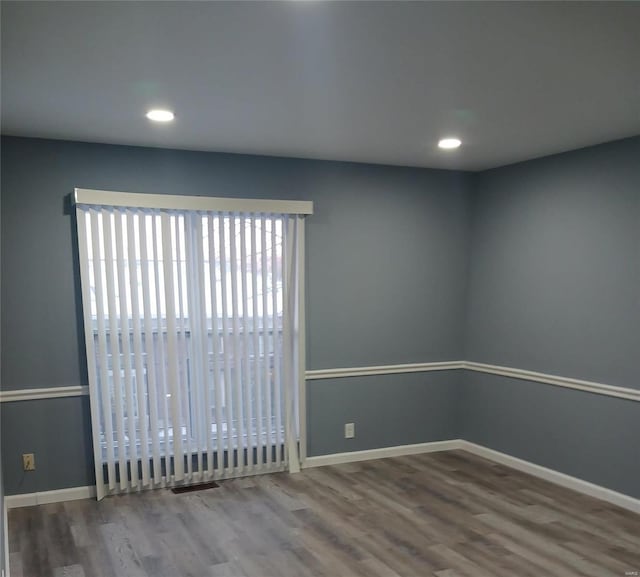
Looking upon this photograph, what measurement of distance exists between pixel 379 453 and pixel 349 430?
361 mm

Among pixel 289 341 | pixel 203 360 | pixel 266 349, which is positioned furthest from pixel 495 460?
pixel 203 360

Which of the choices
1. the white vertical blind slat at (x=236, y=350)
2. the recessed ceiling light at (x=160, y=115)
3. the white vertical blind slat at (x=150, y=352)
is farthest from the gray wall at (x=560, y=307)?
the recessed ceiling light at (x=160, y=115)

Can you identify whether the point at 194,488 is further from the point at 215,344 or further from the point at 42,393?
the point at 42,393

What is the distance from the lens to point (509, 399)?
425 centimetres

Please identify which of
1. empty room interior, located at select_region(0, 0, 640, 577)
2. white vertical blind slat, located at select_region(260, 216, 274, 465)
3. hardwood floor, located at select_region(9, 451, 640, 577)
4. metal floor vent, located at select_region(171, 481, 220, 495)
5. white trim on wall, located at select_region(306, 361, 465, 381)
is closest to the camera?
empty room interior, located at select_region(0, 0, 640, 577)

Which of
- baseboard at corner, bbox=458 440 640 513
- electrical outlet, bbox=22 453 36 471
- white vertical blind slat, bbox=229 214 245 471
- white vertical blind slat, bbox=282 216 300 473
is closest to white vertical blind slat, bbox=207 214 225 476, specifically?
white vertical blind slat, bbox=229 214 245 471

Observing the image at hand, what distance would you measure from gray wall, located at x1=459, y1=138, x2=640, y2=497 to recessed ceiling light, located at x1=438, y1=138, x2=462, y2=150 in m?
0.83

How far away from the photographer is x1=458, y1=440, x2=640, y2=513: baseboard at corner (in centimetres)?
339

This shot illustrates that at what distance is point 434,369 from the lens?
458 centimetres

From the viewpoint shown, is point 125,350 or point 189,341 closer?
point 125,350

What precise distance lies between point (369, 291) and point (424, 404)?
1137 mm

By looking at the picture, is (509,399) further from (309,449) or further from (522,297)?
(309,449)

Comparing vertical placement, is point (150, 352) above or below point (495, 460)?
above

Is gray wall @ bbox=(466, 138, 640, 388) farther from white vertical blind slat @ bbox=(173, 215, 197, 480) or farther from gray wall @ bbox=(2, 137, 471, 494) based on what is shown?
white vertical blind slat @ bbox=(173, 215, 197, 480)
